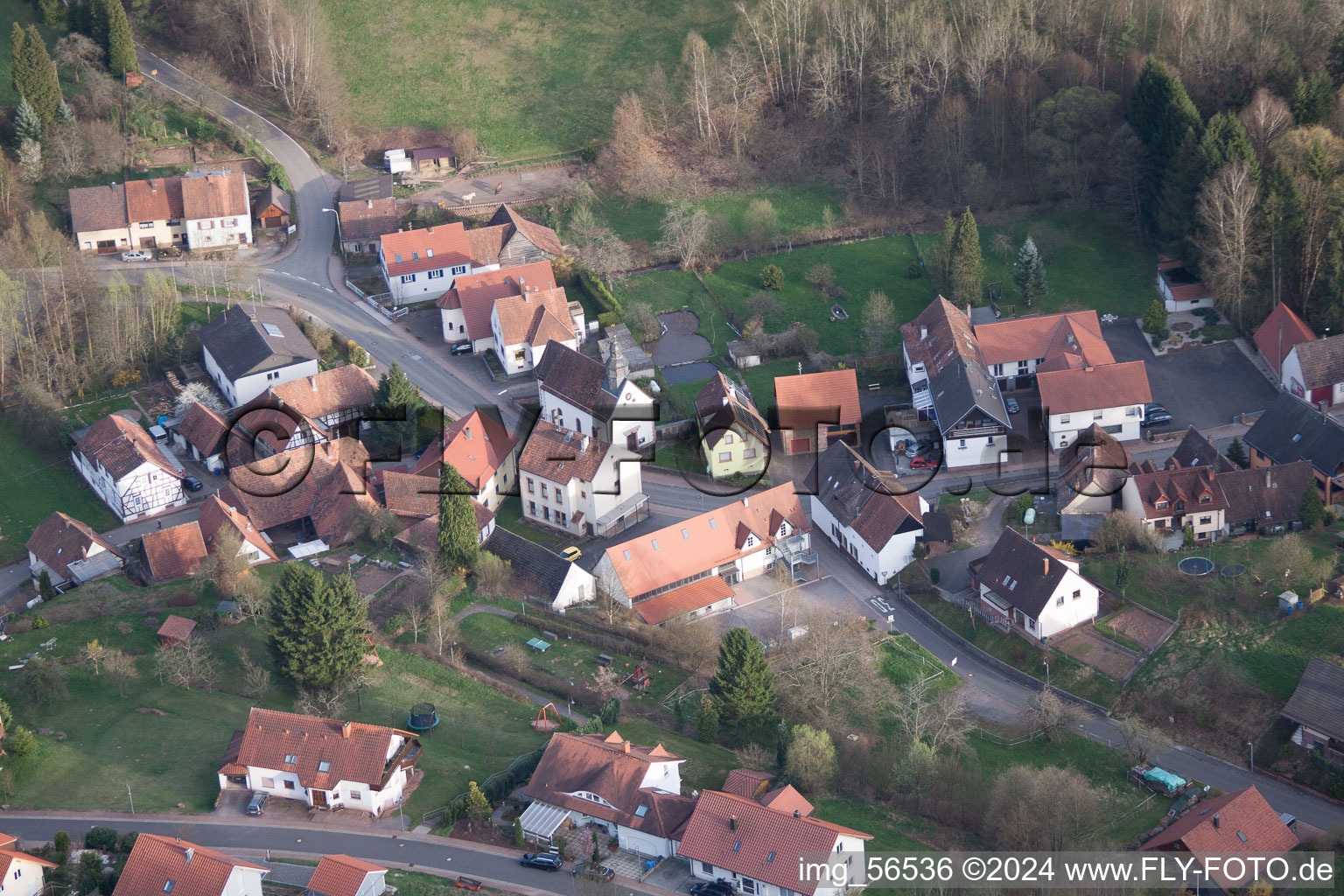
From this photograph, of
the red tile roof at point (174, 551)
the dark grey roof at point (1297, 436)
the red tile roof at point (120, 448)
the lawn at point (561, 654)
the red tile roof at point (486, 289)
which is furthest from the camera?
the red tile roof at point (486, 289)

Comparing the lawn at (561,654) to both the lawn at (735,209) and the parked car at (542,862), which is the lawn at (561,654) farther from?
the lawn at (735,209)

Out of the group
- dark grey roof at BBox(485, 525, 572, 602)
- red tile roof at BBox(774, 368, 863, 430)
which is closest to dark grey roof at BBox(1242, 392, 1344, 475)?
red tile roof at BBox(774, 368, 863, 430)

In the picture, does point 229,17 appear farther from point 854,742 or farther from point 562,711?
point 854,742

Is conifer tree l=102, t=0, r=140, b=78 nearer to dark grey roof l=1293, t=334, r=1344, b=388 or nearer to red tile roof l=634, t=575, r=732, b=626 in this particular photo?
red tile roof l=634, t=575, r=732, b=626

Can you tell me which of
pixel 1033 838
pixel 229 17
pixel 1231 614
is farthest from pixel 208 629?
pixel 229 17

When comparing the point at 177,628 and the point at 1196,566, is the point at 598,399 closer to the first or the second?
the point at 177,628

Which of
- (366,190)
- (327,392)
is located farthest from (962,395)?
(366,190)

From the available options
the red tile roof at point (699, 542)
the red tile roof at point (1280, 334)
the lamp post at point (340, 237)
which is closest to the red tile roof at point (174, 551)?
the red tile roof at point (699, 542)
